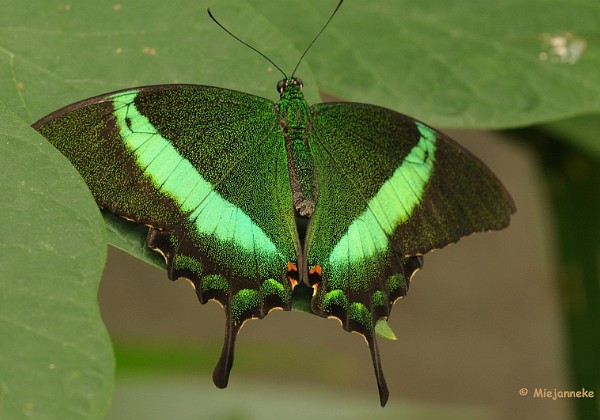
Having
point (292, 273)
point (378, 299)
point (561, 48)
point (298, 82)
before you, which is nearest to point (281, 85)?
point (298, 82)

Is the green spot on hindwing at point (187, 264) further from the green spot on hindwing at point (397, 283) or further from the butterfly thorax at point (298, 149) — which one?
the green spot on hindwing at point (397, 283)

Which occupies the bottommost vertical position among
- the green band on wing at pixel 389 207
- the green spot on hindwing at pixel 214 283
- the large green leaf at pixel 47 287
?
the large green leaf at pixel 47 287

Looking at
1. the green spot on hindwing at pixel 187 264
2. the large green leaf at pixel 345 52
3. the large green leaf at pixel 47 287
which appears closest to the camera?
the large green leaf at pixel 47 287

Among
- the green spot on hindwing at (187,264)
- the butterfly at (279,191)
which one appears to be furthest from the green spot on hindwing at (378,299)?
the green spot on hindwing at (187,264)

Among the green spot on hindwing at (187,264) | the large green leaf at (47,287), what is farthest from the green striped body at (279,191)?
the large green leaf at (47,287)

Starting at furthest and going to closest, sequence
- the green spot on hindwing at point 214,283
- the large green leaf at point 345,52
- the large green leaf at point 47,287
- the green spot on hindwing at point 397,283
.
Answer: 1. the green spot on hindwing at point 397,283
2. the green spot on hindwing at point 214,283
3. the large green leaf at point 345,52
4. the large green leaf at point 47,287

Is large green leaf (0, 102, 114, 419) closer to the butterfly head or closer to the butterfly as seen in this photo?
the butterfly

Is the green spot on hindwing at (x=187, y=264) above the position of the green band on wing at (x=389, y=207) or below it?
below

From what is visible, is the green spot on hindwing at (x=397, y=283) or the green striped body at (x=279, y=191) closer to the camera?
the green striped body at (x=279, y=191)

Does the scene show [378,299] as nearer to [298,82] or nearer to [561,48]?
[298,82]
